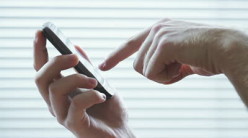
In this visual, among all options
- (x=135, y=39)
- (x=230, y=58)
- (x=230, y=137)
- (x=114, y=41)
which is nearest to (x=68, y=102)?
(x=135, y=39)

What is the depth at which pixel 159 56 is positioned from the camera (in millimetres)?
777

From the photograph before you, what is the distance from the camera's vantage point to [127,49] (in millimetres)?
904

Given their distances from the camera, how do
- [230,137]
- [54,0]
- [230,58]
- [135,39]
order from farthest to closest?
[230,137] → [54,0] → [135,39] → [230,58]

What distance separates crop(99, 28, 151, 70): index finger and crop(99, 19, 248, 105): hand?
0.03m

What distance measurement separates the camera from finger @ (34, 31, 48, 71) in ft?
2.89

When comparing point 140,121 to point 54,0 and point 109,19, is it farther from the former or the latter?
point 54,0

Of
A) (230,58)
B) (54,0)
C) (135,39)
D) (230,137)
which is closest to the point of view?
(230,58)

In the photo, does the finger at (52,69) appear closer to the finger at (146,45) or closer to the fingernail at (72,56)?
the fingernail at (72,56)

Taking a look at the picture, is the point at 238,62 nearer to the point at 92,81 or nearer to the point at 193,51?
the point at 193,51

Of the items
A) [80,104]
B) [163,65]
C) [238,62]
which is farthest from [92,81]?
[238,62]

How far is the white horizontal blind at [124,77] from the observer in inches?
58.4

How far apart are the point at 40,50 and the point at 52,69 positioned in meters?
0.06

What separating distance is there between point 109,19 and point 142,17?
0.11 m

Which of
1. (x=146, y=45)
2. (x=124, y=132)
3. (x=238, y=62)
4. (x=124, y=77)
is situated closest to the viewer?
(x=238, y=62)
